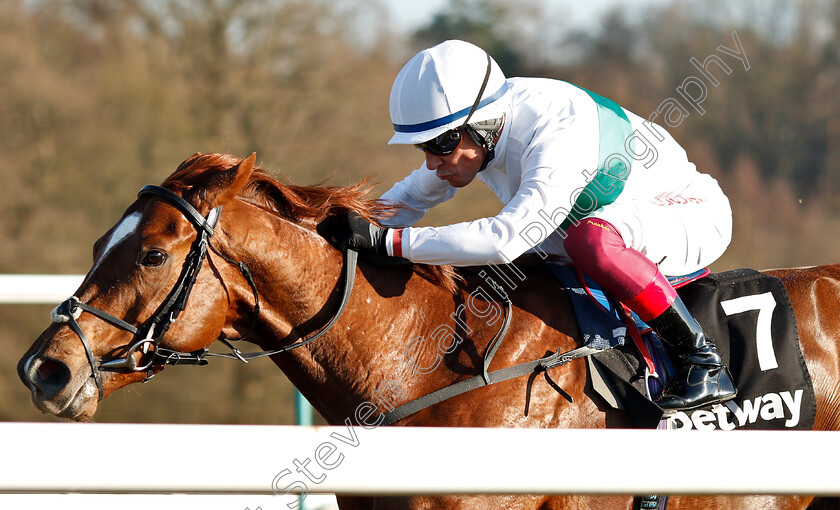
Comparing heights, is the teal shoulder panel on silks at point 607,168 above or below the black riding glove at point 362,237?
above

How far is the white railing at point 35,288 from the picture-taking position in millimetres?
2865

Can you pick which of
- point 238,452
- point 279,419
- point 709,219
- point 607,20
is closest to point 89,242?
point 279,419

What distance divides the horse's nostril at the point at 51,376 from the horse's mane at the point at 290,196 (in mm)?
513

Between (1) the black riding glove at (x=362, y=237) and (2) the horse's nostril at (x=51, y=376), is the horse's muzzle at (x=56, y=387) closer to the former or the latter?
(2) the horse's nostril at (x=51, y=376)

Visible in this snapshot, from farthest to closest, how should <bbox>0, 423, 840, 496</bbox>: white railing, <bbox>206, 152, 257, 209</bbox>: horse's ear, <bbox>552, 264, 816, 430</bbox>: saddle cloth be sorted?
<bbox>552, 264, 816, 430</bbox>: saddle cloth
<bbox>206, 152, 257, 209</bbox>: horse's ear
<bbox>0, 423, 840, 496</bbox>: white railing

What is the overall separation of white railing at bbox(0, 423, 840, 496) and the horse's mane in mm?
1041

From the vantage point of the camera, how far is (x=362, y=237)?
Answer: 6.90ft

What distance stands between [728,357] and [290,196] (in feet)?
4.29

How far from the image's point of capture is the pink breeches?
A: 202cm

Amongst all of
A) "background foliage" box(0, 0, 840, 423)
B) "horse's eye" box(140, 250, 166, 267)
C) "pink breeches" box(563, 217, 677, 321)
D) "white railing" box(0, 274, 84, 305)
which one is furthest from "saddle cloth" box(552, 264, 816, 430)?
"background foliage" box(0, 0, 840, 423)

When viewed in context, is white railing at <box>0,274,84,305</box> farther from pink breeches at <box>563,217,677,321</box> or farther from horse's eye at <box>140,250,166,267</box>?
pink breeches at <box>563,217,677,321</box>

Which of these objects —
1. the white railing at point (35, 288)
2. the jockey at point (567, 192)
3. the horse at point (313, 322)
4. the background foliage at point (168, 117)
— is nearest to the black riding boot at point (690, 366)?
the jockey at point (567, 192)

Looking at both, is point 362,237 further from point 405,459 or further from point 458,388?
point 405,459

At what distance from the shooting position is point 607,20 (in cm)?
1226
